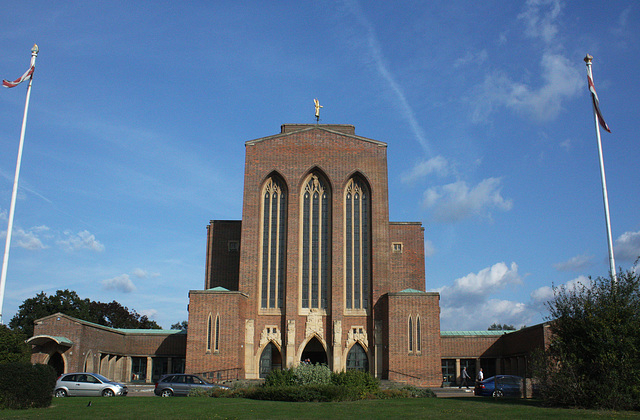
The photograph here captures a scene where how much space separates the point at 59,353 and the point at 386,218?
21.9 metres

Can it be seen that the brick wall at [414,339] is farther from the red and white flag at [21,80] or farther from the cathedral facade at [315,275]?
the red and white flag at [21,80]

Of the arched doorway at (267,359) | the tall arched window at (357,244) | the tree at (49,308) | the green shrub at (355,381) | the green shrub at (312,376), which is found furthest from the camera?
the tree at (49,308)

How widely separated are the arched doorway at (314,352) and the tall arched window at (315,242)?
240 cm

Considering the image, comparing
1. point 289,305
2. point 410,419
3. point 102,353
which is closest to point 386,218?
point 289,305

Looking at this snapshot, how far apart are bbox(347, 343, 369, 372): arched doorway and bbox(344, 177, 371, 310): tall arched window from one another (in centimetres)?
250

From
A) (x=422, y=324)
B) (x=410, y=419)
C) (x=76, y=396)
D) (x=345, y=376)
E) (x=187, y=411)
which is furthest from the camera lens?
→ (x=422, y=324)

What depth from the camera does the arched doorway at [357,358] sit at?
37.0 meters

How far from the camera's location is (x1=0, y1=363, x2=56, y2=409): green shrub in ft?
62.3

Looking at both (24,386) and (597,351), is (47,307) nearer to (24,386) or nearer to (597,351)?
(24,386)

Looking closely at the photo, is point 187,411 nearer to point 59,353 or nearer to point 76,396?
point 76,396

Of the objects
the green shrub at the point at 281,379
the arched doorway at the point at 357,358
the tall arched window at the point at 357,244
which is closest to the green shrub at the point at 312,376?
the green shrub at the point at 281,379

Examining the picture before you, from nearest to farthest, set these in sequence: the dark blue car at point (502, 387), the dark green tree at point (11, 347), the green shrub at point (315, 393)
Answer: the green shrub at point (315, 393) → the dark green tree at point (11, 347) → the dark blue car at point (502, 387)

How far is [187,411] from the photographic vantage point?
1806cm

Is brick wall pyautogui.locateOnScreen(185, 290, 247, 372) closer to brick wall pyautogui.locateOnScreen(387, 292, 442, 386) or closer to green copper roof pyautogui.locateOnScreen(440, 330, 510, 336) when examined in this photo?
brick wall pyautogui.locateOnScreen(387, 292, 442, 386)
